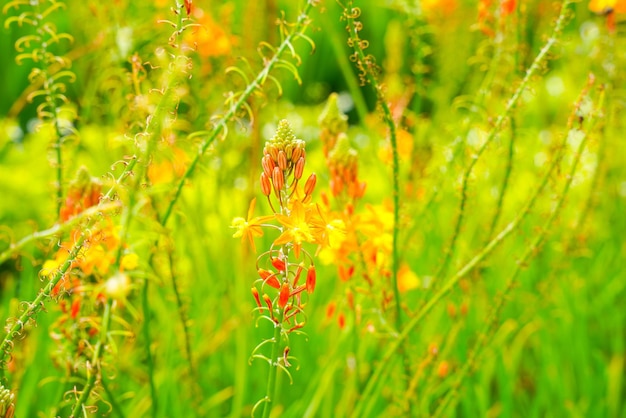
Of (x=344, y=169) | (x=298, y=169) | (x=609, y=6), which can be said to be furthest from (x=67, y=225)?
(x=609, y=6)

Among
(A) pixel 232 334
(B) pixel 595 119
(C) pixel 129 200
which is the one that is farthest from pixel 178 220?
(C) pixel 129 200

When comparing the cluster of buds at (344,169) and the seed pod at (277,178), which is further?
the cluster of buds at (344,169)

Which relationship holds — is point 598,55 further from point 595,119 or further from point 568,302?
point 595,119

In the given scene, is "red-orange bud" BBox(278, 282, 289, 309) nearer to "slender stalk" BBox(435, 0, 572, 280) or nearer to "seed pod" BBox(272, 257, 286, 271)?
"seed pod" BBox(272, 257, 286, 271)

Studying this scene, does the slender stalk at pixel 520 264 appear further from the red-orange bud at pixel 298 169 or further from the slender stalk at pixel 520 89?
the red-orange bud at pixel 298 169

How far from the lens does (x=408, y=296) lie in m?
2.65

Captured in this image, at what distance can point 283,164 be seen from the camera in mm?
988

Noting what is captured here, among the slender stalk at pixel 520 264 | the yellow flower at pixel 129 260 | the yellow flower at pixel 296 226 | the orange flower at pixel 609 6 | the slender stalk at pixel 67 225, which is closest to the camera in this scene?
the slender stalk at pixel 67 225

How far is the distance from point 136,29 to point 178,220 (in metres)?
0.72

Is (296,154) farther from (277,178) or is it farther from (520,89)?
(520,89)

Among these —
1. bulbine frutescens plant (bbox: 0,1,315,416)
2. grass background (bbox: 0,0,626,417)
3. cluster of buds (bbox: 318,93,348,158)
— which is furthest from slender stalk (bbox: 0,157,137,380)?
cluster of buds (bbox: 318,93,348,158)

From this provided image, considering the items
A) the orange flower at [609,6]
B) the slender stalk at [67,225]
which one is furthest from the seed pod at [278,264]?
the orange flower at [609,6]

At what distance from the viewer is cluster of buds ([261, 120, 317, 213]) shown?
0.98 metres

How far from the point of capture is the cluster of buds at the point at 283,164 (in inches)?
38.7
